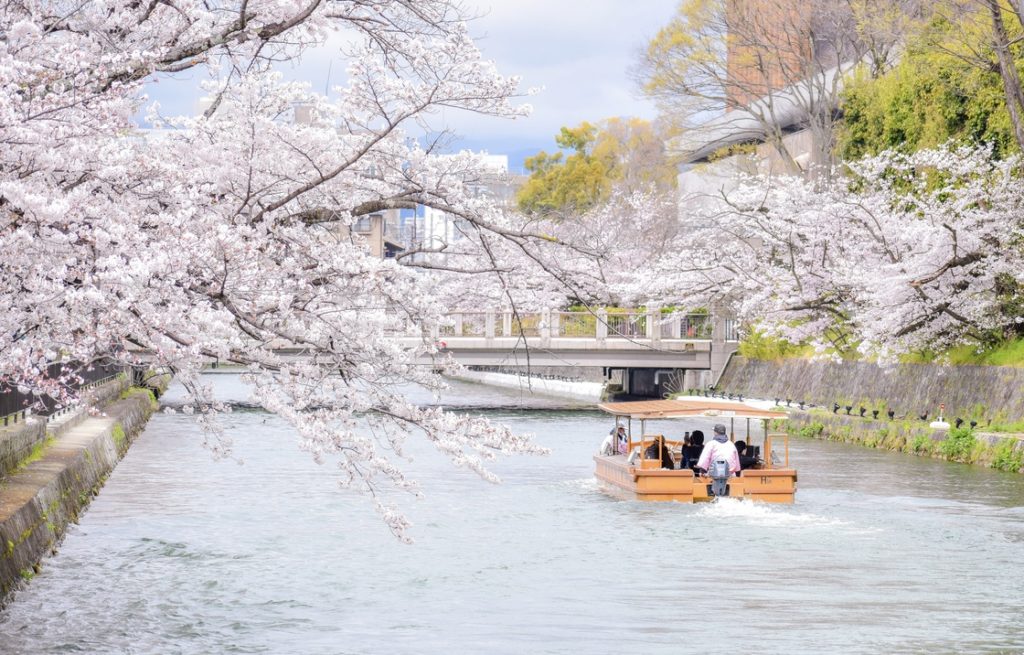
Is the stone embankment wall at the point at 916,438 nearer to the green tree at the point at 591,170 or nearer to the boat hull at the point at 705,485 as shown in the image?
the boat hull at the point at 705,485

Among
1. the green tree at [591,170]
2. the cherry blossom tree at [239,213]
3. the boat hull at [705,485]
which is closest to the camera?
the cherry blossom tree at [239,213]

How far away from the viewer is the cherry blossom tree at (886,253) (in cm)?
3231

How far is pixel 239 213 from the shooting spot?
10.9m

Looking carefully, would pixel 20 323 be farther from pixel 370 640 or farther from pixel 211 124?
pixel 370 640

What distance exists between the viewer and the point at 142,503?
81.0 feet

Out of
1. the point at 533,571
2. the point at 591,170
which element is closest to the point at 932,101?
the point at 533,571

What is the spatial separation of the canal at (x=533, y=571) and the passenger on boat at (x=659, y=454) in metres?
1.20

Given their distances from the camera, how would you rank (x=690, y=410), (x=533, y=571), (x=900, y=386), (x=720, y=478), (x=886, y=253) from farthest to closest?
(x=900, y=386) < (x=886, y=253) < (x=690, y=410) < (x=720, y=478) < (x=533, y=571)

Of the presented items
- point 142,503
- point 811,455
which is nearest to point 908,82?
point 811,455

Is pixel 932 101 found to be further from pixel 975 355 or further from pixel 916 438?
pixel 916 438

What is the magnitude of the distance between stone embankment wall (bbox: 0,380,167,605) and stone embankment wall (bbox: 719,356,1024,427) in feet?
66.2

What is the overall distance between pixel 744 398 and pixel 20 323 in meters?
41.3

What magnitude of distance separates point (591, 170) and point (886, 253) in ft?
159

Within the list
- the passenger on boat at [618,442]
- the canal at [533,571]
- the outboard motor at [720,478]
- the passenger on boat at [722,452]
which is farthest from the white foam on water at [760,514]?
the passenger on boat at [618,442]
